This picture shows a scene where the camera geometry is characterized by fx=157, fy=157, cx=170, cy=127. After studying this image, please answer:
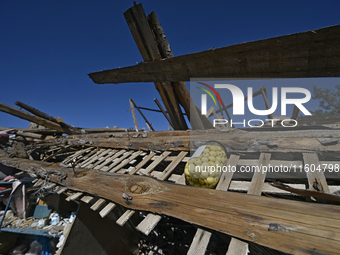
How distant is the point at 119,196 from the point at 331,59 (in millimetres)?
1853

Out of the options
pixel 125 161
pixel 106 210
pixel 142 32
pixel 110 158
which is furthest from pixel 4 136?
pixel 142 32

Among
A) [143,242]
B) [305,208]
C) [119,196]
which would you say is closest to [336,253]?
[305,208]

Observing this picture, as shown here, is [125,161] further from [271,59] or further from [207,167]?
[271,59]

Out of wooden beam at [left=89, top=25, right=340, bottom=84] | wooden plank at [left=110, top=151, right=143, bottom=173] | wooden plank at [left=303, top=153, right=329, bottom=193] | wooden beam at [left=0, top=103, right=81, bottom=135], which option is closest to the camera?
wooden beam at [left=89, top=25, right=340, bottom=84]

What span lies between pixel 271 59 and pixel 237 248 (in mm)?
1104

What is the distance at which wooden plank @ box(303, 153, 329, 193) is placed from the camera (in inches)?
39.5

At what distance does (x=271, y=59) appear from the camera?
1.00 m

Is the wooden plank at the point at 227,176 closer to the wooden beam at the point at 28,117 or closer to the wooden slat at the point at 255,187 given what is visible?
the wooden slat at the point at 255,187

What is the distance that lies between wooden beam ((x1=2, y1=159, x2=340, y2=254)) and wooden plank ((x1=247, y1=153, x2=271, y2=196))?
12 cm

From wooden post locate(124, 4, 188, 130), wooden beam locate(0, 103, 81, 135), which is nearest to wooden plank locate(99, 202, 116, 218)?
wooden post locate(124, 4, 188, 130)

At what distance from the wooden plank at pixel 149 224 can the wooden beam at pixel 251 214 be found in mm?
47

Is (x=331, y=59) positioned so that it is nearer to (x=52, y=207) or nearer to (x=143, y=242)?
(x=143, y=242)

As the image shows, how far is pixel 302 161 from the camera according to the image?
4.07 feet

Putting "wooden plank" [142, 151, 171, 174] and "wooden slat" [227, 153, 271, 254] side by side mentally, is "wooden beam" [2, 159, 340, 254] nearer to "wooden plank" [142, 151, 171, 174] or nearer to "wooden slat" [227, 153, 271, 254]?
"wooden slat" [227, 153, 271, 254]
